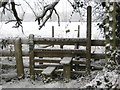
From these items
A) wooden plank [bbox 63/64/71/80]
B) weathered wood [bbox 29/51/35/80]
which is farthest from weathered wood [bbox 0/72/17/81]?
wooden plank [bbox 63/64/71/80]

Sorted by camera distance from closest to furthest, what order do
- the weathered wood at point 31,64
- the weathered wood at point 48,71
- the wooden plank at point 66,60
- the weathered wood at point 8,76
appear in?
the weathered wood at point 48,71, the wooden plank at point 66,60, the weathered wood at point 31,64, the weathered wood at point 8,76

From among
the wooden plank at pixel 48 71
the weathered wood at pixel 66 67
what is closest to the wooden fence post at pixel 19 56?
the wooden plank at pixel 48 71

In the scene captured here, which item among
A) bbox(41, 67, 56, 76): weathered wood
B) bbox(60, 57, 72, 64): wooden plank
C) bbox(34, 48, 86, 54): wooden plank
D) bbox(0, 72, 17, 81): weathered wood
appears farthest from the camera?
bbox(0, 72, 17, 81): weathered wood

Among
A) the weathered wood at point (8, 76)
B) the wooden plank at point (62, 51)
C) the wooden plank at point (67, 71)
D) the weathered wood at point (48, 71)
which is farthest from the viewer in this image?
the weathered wood at point (8, 76)

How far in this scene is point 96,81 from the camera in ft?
12.3

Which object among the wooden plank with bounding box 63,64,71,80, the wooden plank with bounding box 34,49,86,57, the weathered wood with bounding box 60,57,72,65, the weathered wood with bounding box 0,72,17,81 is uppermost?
the wooden plank with bounding box 34,49,86,57

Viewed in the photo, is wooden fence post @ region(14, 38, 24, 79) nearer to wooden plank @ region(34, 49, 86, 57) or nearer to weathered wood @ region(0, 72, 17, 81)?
weathered wood @ region(0, 72, 17, 81)

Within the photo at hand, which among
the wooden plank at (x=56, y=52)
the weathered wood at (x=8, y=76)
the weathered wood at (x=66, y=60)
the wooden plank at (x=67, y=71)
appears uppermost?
the wooden plank at (x=56, y=52)

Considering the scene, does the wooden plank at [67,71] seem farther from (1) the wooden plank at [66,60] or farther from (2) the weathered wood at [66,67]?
(1) the wooden plank at [66,60]

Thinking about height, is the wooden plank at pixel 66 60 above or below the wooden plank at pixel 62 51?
below

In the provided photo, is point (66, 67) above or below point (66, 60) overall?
below

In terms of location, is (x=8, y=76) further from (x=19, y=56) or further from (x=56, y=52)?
(x=56, y=52)

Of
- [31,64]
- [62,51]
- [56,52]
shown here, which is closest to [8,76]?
[31,64]

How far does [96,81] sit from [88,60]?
319 cm
